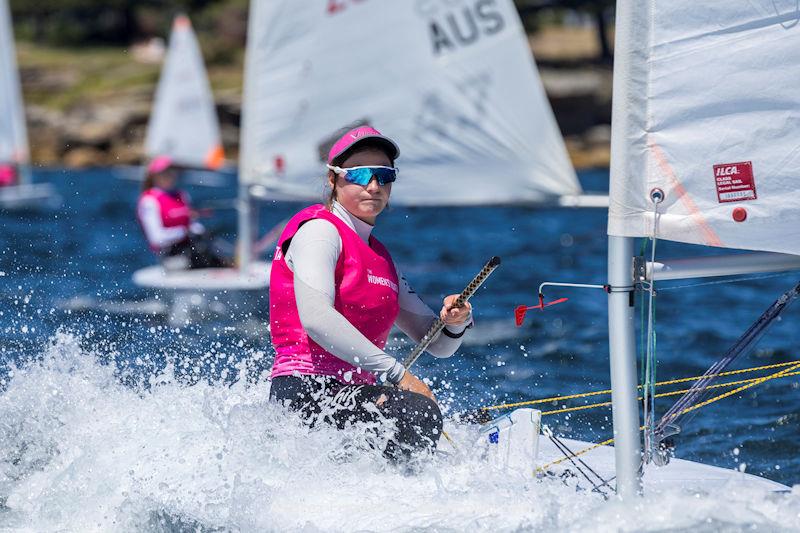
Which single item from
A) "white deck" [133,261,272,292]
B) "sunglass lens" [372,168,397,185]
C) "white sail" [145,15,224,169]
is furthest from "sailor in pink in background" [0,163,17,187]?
"sunglass lens" [372,168,397,185]

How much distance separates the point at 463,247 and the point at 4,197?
8.87 m

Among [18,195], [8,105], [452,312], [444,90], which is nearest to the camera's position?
[452,312]

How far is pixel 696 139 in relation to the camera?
112 inches

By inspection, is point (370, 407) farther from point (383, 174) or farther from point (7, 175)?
point (7, 175)

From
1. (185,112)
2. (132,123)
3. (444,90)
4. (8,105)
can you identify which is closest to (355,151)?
(444,90)

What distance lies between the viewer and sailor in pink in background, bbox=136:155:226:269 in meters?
9.66

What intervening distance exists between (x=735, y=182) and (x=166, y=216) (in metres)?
7.37

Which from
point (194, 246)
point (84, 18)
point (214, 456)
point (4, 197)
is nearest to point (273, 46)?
point (194, 246)

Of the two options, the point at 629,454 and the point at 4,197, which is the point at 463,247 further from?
the point at 629,454

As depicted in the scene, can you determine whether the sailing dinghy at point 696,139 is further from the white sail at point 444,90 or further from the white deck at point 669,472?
the white sail at point 444,90

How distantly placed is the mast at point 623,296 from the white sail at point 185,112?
14.7 metres

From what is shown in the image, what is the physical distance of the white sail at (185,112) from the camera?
1706 centimetres

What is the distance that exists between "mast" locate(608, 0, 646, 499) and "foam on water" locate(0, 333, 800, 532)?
0.16 m

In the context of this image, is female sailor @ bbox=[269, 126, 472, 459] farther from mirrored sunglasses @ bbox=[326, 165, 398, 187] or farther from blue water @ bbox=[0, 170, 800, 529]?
blue water @ bbox=[0, 170, 800, 529]
